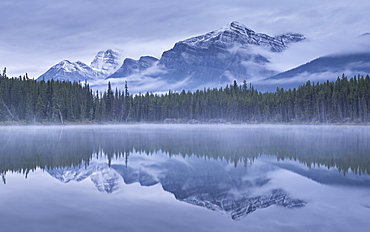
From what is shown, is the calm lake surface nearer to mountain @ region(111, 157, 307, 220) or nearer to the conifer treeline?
mountain @ region(111, 157, 307, 220)

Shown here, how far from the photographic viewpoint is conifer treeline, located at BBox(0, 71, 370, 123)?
118875mm

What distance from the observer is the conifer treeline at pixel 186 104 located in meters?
119

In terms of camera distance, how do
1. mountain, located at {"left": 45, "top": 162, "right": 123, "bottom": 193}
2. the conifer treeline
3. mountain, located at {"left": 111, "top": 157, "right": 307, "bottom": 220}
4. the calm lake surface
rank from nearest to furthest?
1. the calm lake surface
2. mountain, located at {"left": 111, "top": 157, "right": 307, "bottom": 220}
3. mountain, located at {"left": 45, "top": 162, "right": 123, "bottom": 193}
4. the conifer treeline

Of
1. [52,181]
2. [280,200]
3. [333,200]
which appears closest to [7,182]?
[52,181]

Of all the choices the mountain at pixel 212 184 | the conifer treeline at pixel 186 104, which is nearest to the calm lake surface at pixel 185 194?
the mountain at pixel 212 184

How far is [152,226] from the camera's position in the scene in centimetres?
888

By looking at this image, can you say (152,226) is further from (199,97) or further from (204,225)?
(199,97)

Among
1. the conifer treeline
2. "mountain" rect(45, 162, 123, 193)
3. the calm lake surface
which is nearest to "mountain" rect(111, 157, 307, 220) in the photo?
the calm lake surface

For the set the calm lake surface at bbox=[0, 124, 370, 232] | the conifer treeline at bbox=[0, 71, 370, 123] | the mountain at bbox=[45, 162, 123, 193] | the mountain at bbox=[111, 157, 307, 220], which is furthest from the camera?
the conifer treeline at bbox=[0, 71, 370, 123]

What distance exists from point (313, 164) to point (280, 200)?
8705 millimetres

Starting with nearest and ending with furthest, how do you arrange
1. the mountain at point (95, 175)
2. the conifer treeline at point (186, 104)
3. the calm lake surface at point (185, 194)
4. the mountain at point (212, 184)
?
1. the calm lake surface at point (185, 194)
2. the mountain at point (212, 184)
3. the mountain at point (95, 175)
4. the conifer treeline at point (186, 104)

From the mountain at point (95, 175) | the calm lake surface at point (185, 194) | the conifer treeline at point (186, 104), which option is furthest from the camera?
the conifer treeline at point (186, 104)

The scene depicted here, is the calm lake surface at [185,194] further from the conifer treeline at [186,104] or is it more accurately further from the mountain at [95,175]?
the conifer treeline at [186,104]

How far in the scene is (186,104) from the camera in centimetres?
17988
